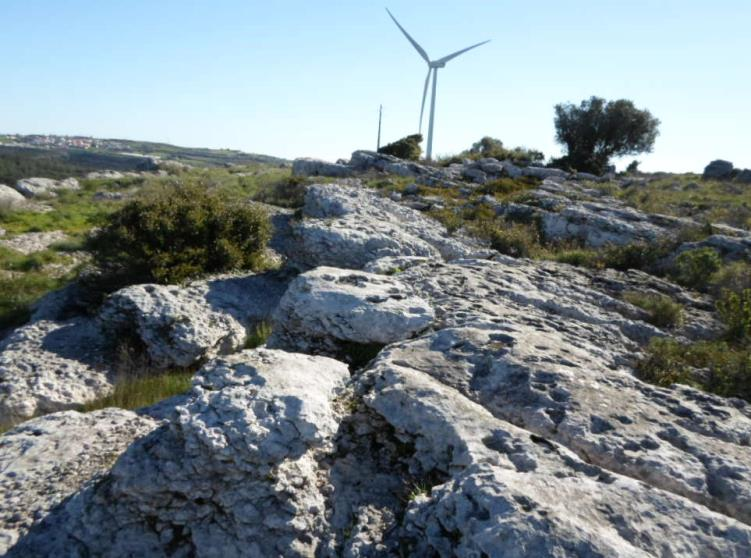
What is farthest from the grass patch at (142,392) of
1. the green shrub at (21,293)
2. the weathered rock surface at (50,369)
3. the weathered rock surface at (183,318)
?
the green shrub at (21,293)

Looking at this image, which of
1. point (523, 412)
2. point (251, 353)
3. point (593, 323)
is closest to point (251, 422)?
point (251, 353)

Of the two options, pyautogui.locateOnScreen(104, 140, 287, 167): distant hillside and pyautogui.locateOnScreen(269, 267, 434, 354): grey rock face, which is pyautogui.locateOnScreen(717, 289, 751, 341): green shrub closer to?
pyautogui.locateOnScreen(269, 267, 434, 354): grey rock face

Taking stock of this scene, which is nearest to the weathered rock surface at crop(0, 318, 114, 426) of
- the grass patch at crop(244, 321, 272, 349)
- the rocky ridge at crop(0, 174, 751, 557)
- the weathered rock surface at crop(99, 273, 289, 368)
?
the weathered rock surface at crop(99, 273, 289, 368)

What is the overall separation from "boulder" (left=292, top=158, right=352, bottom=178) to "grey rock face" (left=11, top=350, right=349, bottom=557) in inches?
952

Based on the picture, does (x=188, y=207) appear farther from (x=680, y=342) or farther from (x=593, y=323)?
(x=680, y=342)

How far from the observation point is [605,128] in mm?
45062

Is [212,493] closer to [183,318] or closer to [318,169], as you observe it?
[183,318]

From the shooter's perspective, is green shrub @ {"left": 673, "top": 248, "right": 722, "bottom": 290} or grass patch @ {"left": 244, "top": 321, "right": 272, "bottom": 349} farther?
green shrub @ {"left": 673, "top": 248, "right": 722, "bottom": 290}

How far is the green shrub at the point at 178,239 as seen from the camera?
10.5 meters

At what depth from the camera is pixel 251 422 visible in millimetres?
4402

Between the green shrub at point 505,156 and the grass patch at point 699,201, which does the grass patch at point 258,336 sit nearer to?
the grass patch at point 699,201

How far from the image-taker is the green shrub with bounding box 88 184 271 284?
34.5 feet

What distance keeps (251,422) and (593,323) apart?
554 cm

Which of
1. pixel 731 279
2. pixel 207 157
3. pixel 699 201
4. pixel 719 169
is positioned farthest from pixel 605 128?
pixel 207 157
